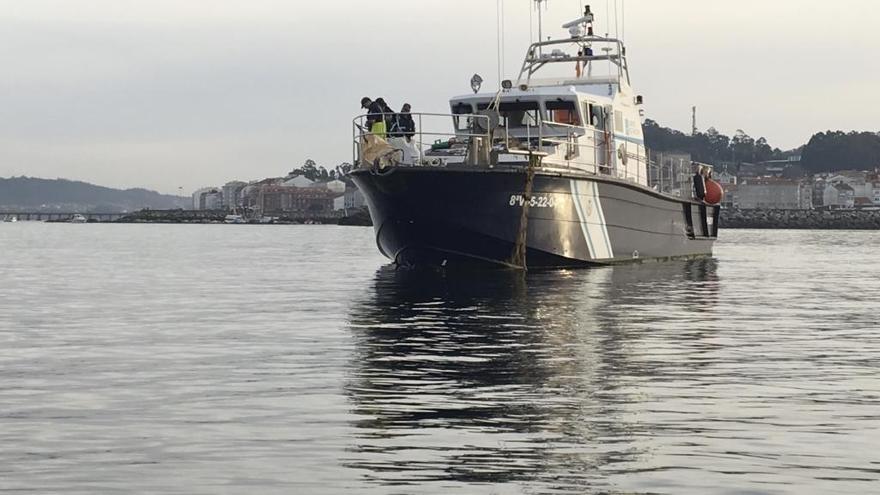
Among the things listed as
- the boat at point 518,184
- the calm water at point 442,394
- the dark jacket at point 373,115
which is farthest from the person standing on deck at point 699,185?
the calm water at point 442,394

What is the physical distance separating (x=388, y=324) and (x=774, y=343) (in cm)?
472

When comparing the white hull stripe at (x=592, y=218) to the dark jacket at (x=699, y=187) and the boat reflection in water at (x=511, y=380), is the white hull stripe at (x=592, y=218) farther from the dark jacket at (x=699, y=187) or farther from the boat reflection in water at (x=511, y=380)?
the dark jacket at (x=699, y=187)

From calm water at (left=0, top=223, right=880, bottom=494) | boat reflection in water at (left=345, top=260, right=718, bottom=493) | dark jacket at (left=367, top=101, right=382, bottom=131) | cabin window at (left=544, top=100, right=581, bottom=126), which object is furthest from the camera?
cabin window at (left=544, top=100, right=581, bottom=126)

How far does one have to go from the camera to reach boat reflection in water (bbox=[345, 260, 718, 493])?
26.1 feet

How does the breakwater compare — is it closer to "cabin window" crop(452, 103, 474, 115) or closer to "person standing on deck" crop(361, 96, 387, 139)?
"cabin window" crop(452, 103, 474, 115)

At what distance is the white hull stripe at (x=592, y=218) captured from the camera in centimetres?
2699

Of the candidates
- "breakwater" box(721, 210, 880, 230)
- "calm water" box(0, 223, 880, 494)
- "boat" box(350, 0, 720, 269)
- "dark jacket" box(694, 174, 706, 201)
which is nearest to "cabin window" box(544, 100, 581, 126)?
"boat" box(350, 0, 720, 269)

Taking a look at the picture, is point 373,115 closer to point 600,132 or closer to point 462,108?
point 462,108

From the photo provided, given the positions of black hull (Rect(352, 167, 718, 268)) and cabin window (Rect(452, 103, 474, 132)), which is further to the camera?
cabin window (Rect(452, 103, 474, 132))

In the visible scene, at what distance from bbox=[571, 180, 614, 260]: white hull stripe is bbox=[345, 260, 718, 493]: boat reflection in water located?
4.50 m

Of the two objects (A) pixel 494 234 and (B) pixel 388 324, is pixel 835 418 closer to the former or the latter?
(B) pixel 388 324

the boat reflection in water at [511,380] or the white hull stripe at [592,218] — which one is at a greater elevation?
the white hull stripe at [592,218]

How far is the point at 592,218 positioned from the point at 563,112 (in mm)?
2422

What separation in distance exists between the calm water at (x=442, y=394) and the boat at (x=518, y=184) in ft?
13.2
